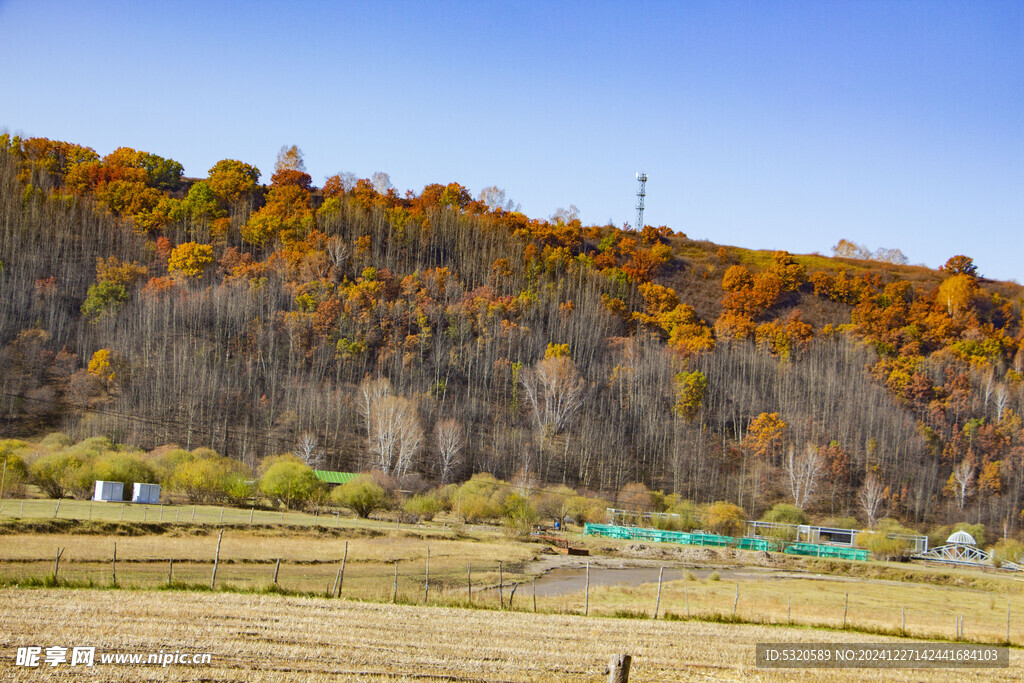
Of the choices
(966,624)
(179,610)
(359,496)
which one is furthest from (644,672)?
(359,496)

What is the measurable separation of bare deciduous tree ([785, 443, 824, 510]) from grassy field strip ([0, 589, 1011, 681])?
77563mm

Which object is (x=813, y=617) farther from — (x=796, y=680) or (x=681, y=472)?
(x=681, y=472)

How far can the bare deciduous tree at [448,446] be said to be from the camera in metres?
89.0

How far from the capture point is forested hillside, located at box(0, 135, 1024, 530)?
3789 inches

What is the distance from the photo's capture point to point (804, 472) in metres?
101

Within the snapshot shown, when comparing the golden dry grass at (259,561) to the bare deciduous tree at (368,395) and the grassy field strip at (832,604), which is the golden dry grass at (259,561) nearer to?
the grassy field strip at (832,604)

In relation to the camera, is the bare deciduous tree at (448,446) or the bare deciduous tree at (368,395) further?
the bare deciduous tree at (368,395)

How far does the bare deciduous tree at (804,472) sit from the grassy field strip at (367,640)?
254 feet

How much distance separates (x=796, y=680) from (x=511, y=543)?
41403mm

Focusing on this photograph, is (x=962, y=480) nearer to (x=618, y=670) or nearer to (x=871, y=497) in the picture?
(x=871, y=497)

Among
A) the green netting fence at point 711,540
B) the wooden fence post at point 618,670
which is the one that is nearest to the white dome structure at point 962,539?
the green netting fence at point 711,540

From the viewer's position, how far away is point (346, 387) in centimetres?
10425

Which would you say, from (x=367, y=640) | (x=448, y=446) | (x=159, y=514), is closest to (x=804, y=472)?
(x=448, y=446)

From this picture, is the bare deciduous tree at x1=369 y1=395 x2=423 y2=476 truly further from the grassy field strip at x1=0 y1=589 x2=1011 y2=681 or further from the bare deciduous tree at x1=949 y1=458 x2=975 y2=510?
the bare deciduous tree at x1=949 y1=458 x2=975 y2=510
